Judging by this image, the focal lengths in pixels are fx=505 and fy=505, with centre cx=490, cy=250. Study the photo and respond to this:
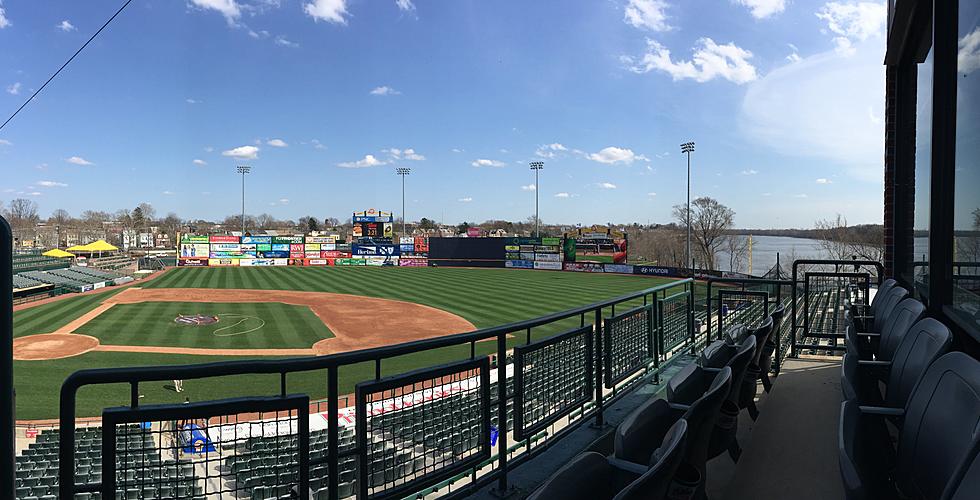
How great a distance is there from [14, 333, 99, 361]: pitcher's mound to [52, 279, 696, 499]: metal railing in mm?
18474

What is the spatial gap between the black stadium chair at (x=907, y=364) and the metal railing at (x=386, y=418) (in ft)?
4.29

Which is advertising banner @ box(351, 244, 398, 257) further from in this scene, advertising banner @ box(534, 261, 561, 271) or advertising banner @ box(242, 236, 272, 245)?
advertising banner @ box(534, 261, 561, 271)

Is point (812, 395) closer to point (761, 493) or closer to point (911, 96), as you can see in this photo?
point (761, 493)

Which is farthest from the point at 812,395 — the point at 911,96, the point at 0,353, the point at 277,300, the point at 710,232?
the point at 710,232

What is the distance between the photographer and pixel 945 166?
115 inches

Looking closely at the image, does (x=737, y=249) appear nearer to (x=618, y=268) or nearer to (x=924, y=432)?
(x=618, y=268)

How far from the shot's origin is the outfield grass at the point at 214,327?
60.0 feet

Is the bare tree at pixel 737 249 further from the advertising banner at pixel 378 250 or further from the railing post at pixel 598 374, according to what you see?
the railing post at pixel 598 374

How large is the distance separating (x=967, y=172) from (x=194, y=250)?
5988 cm

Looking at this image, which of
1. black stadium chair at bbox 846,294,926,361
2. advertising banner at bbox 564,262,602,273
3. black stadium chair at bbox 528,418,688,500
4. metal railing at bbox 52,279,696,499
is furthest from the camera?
advertising banner at bbox 564,262,602,273

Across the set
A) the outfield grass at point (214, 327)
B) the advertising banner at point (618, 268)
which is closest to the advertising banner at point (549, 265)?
the advertising banner at point (618, 268)

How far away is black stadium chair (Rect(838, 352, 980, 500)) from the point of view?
1.11 metres

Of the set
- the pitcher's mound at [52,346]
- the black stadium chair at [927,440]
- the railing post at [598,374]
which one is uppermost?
the black stadium chair at [927,440]

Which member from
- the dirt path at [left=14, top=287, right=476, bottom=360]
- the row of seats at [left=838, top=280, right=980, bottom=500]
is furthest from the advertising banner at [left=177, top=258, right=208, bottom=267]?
the row of seats at [left=838, top=280, right=980, bottom=500]
